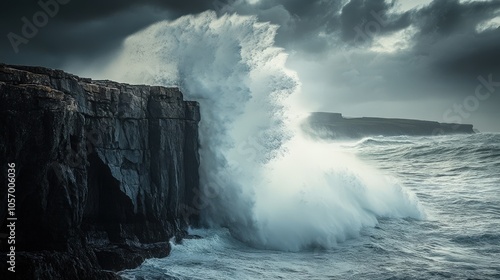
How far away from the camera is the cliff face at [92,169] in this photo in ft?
39.5

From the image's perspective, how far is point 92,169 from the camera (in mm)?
16188

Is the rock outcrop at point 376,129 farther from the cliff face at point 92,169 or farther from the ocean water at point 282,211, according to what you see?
the cliff face at point 92,169

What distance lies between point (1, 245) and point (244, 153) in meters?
13.0

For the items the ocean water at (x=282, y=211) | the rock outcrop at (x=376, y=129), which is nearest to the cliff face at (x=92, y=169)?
the ocean water at (x=282, y=211)

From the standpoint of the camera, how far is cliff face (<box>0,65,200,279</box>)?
12047 millimetres

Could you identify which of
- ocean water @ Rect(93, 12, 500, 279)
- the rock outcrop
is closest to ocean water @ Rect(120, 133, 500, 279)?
ocean water @ Rect(93, 12, 500, 279)

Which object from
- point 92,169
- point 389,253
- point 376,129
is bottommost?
point 389,253

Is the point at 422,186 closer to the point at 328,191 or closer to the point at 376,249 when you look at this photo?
the point at 328,191

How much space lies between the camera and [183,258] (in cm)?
1703

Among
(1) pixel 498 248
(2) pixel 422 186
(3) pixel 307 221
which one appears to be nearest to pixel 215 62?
(3) pixel 307 221

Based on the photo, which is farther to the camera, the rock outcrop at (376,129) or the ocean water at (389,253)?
the rock outcrop at (376,129)

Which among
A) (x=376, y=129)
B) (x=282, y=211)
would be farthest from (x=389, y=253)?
(x=376, y=129)

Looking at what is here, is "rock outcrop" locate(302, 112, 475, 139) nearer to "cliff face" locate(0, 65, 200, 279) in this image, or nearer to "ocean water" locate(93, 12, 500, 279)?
"ocean water" locate(93, 12, 500, 279)

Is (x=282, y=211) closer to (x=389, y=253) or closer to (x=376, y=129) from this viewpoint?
(x=389, y=253)
